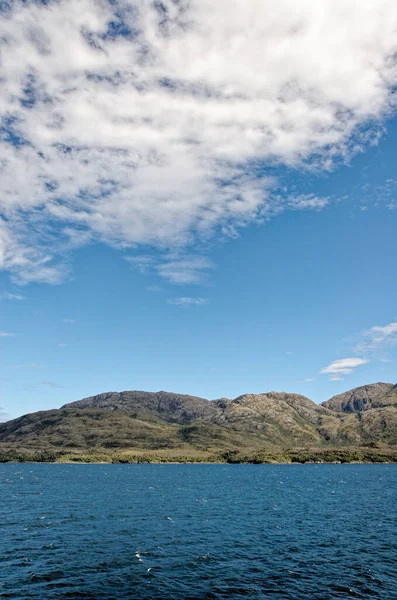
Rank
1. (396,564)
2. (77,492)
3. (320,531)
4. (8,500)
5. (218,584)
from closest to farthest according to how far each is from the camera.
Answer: (218,584) → (396,564) → (320,531) → (8,500) → (77,492)

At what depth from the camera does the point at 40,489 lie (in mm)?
151000

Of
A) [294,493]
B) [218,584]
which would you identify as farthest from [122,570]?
[294,493]

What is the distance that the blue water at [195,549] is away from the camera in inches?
1821

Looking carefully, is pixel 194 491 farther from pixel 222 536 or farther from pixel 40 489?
pixel 222 536

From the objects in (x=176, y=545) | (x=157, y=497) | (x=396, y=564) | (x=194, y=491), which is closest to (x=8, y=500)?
(x=157, y=497)

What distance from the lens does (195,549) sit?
210 feet

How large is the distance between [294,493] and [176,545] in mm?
97050

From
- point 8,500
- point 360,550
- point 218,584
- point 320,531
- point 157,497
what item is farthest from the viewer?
point 157,497

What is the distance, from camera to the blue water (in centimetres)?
4625

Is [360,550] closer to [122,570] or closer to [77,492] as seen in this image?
[122,570]

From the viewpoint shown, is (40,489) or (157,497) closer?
(157,497)

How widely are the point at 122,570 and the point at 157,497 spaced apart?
82.2 m

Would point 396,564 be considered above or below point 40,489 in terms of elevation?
below

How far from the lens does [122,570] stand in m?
52.3
